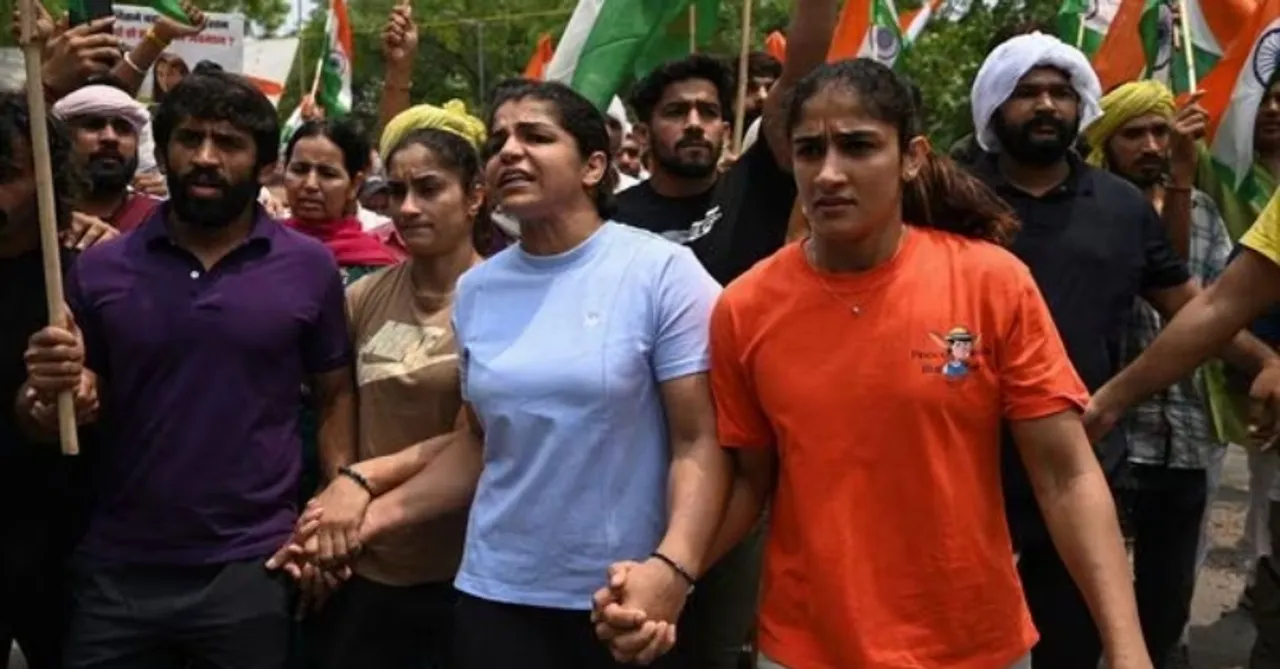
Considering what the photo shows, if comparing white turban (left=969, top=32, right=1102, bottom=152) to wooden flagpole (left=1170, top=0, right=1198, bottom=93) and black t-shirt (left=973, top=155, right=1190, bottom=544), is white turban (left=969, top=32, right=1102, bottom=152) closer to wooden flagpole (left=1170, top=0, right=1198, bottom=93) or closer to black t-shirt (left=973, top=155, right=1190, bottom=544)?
black t-shirt (left=973, top=155, right=1190, bottom=544)

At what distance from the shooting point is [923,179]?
11.1ft

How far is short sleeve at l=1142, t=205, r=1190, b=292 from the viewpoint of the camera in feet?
15.2

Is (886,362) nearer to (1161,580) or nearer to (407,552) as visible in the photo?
(407,552)

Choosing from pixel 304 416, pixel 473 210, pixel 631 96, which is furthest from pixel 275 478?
pixel 631 96

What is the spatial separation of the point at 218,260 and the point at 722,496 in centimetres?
145

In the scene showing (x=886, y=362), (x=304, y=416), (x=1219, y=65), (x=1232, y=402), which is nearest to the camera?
(x=886, y=362)

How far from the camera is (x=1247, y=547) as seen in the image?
26.1ft

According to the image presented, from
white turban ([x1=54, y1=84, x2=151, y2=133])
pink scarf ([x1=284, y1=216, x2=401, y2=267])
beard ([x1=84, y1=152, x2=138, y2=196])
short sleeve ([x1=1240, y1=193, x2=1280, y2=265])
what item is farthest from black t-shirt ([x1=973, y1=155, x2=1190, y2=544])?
white turban ([x1=54, y1=84, x2=151, y2=133])

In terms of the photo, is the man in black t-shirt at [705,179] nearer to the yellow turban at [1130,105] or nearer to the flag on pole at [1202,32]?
the yellow turban at [1130,105]

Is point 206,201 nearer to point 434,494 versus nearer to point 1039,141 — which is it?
point 434,494

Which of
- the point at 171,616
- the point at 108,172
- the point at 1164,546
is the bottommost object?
the point at 1164,546

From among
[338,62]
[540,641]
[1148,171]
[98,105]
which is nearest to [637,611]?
[540,641]

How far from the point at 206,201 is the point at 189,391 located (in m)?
0.46

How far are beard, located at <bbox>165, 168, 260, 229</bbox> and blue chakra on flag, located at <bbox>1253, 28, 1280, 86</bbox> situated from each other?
3.81 metres
